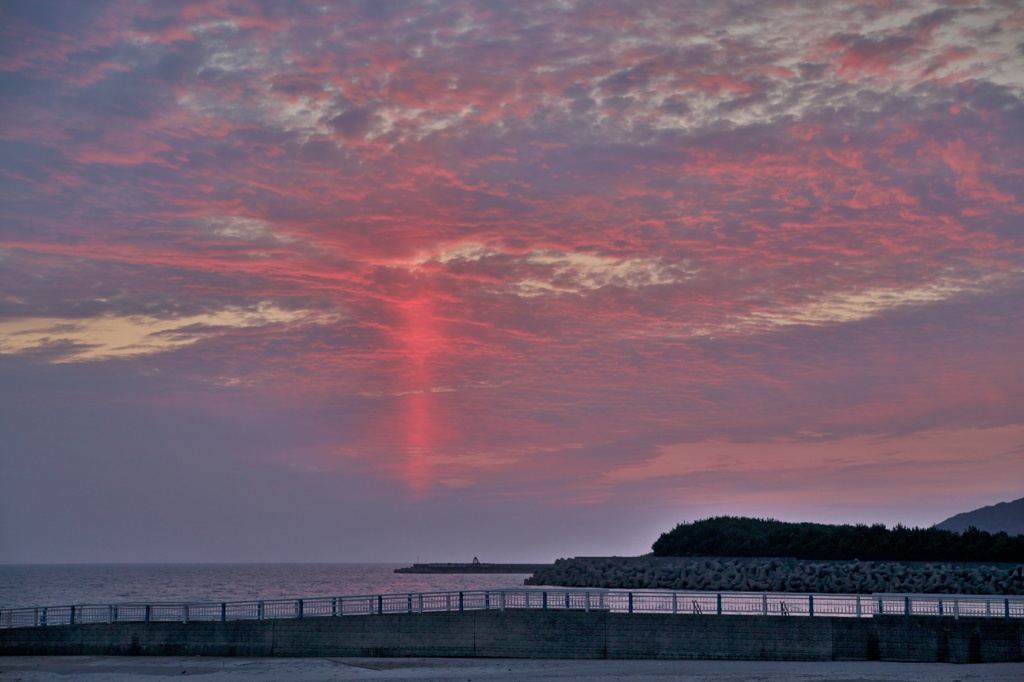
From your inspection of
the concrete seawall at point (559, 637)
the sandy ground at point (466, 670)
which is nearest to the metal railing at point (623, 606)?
the concrete seawall at point (559, 637)

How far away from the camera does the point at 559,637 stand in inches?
1364

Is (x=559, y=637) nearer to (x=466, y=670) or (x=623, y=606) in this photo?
(x=623, y=606)

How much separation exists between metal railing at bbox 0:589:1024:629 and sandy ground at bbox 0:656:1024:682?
77.2 inches

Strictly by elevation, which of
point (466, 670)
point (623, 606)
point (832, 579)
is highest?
point (623, 606)

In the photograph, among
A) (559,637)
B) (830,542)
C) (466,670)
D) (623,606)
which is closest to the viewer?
(466,670)

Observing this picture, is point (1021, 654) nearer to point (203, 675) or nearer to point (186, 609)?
point (203, 675)

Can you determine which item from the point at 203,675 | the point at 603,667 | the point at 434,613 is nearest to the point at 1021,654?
the point at 603,667

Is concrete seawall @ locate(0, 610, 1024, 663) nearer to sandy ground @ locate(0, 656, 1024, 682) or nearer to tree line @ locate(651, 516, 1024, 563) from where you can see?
sandy ground @ locate(0, 656, 1024, 682)

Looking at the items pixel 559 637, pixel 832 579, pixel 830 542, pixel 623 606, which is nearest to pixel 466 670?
pixel 559 637

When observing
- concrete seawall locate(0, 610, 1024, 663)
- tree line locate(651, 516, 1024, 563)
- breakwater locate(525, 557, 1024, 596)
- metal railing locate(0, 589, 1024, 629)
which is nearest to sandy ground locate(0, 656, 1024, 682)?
concrete seawall locate(0, 610, 1024, 663)

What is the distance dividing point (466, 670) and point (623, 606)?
6.18 meters

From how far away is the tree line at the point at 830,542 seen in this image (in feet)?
261

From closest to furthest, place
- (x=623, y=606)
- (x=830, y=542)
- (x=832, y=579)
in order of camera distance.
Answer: (x=623, y=606) → (x=832, y=579) → (x=830, y=542)

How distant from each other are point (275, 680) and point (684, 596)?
13078 mm
